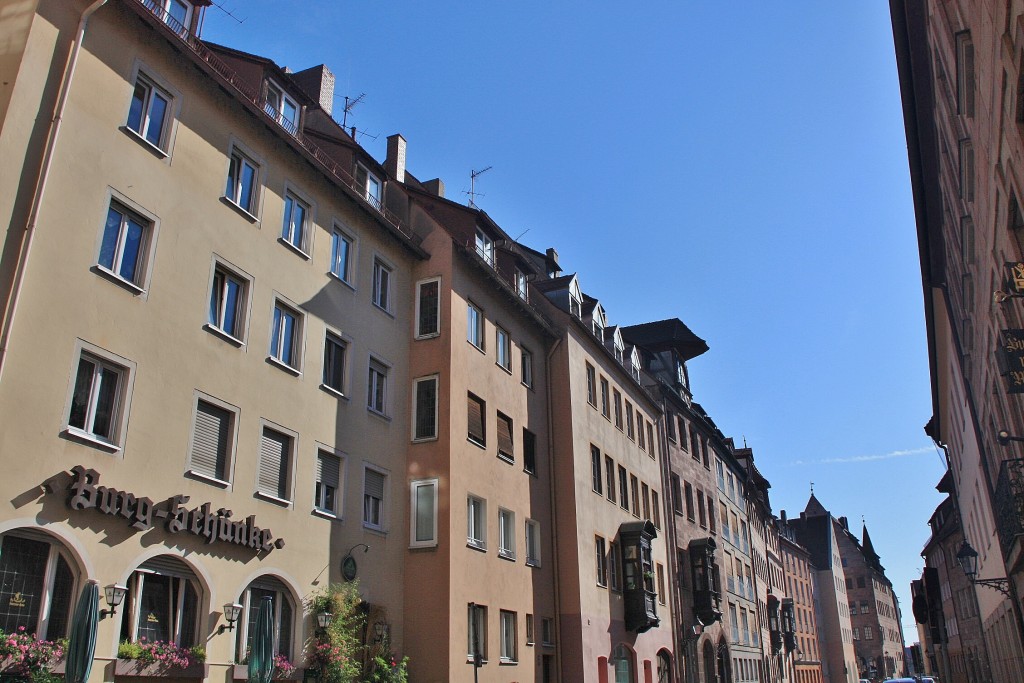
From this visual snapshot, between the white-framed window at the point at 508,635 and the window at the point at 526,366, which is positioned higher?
the window at the point at 526,366

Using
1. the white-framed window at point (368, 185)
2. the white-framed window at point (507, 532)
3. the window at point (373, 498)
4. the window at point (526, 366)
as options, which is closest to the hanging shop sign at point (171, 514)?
the window at point (373, 498)

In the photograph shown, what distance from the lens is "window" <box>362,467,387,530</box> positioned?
21.3 meters

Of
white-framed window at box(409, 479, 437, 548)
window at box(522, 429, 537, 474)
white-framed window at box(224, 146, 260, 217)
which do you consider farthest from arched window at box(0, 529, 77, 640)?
window at box(522, 429, 537, 474)

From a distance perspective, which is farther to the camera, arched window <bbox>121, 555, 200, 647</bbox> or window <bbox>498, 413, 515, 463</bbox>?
window <bbox>498, 413, 515, 463</bbox>

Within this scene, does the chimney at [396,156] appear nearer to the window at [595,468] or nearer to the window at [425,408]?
the window at [425,408]

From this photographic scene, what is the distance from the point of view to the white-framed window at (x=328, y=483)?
64.5ft

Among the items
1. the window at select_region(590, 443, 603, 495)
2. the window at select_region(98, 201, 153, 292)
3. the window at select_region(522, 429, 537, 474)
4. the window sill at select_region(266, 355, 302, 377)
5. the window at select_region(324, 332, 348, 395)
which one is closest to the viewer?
the window at select_region(98, 201, 153, 292)

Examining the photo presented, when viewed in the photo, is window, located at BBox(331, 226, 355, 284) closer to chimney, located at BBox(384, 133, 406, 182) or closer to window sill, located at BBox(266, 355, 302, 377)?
window sill, located at BBox(266, 355, 302, 377)

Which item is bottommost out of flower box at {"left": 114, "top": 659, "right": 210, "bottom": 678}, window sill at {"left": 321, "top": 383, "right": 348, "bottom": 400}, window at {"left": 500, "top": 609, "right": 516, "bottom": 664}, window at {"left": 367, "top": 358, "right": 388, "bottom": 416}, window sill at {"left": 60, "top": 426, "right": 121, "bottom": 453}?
flower box at {"left": 114, "top": 659, "right": 210, "bottom": 678}

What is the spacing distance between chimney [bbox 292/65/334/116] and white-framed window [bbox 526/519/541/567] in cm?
1471

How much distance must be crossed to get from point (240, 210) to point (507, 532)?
12.9 metres

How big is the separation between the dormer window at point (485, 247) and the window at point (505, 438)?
5.03 metres

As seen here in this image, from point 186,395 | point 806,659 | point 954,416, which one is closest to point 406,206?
point 186,395

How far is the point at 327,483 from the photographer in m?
20.0
